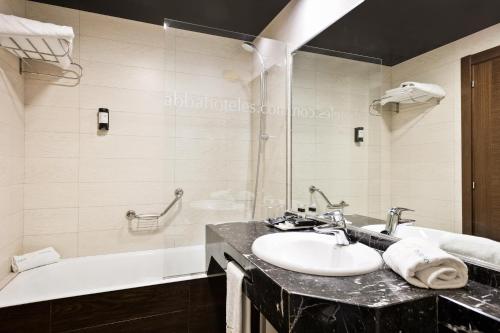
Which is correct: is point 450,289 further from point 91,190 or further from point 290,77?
point 91,190

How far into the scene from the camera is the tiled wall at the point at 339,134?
1.41 m

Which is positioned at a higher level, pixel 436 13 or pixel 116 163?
pixel 436 13

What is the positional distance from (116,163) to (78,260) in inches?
33.3

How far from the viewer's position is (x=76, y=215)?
92.6 inches

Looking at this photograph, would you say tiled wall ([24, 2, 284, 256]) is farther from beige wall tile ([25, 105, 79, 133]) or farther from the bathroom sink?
the bathroom sink

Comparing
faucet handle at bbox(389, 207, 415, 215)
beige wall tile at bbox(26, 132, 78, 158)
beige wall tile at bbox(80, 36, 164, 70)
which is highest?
beige wall tile at bbox(80, 36, 164, 70)

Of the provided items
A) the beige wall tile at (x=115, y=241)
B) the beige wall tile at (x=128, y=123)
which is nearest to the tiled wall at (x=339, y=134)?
the beige wall tile at (x=128, y=123)

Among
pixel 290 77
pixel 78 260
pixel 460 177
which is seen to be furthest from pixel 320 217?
pixel 78 260

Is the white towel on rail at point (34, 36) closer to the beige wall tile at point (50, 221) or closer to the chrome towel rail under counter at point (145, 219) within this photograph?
the beige wall tile at point (50, 221)

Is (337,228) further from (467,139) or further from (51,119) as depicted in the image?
(51,119)

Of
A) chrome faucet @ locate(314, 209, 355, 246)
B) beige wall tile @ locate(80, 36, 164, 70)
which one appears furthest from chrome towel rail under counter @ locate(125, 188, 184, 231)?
chrome faucet @ locate(314, 209, 355, 246)

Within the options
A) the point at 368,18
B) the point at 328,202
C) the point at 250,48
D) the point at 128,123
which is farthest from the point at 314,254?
the point at 128,123

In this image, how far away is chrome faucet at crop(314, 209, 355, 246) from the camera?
130 centimetres

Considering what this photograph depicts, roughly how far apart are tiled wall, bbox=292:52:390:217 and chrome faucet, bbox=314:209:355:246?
0.11m
